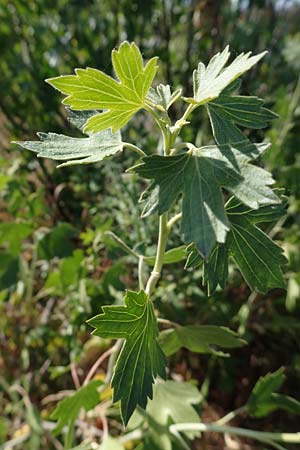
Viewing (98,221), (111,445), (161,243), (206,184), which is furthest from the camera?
(98,221)

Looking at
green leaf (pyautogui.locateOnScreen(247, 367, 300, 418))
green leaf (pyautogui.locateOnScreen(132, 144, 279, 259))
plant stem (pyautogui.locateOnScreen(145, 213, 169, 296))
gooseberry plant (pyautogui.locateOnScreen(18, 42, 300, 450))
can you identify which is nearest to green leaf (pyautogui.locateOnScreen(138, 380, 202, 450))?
gooseberry plant (pyautogui.locateOnScreen(18, 42, 300, 450))

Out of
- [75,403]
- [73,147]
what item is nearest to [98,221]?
[75,403]

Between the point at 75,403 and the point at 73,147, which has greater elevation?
the point at 73,147

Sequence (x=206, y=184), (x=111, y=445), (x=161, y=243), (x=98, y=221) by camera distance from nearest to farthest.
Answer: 1. (x=206, y=184)
2. (x=161, y=243)
3. (x=111, y=445)
4. (x=98, y=221)

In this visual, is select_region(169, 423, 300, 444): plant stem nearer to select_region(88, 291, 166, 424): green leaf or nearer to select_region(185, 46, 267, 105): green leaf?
select_region(88, 291, 166, 424): green leaf

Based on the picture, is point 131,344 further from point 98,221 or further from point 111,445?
point 98,221

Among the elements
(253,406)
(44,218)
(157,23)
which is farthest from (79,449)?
(157,23)

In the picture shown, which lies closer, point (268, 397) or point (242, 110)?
point (242, 110)

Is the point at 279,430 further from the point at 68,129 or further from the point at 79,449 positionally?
the point at 68,129
